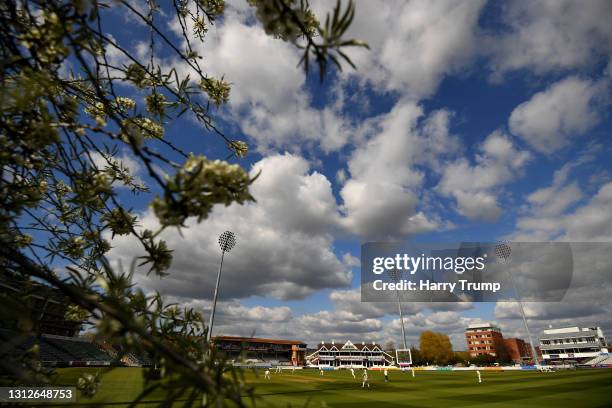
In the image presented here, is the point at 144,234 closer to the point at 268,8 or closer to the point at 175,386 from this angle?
the point at 175,386

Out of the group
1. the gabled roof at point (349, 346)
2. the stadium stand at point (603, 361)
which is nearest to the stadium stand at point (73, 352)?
the gabled roof at point (349, 346)

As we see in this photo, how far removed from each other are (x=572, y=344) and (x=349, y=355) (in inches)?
2693

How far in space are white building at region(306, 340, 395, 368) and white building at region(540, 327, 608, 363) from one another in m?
51.5

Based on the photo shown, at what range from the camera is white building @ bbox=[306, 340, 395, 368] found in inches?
3435

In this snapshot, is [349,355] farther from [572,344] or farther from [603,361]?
[572,344]

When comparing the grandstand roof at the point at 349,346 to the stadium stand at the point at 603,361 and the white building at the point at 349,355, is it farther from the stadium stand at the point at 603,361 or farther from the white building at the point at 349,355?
the stadium stand at the point at 603,361

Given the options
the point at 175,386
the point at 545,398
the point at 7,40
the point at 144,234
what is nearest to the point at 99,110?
the point at 7,40

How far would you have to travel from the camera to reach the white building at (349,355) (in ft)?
286

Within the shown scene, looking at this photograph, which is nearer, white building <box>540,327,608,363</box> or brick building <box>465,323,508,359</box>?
white building <box>540,327,608,363</box>

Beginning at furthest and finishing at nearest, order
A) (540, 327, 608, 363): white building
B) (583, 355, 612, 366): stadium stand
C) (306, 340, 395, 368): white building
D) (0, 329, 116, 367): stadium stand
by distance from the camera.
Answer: (540, 327, 608, 363): white building, (306, 340, 395, 368): white building, (583, 355, 612, 366): stadium stand, (0, 329, 116, 367): stadium stand

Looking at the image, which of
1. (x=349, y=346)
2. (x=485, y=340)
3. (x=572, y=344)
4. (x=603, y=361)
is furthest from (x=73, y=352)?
(x=572, y=344)

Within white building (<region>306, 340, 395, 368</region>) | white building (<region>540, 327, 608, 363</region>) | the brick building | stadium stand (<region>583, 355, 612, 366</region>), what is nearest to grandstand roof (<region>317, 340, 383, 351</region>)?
white building (<region>306, 340, 395, 368</region>)

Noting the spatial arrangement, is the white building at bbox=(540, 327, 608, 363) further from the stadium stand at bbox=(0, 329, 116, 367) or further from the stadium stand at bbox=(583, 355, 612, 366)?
the stadium stand at bbox=(0, 329, 116, 367)

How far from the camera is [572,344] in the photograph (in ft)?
307
